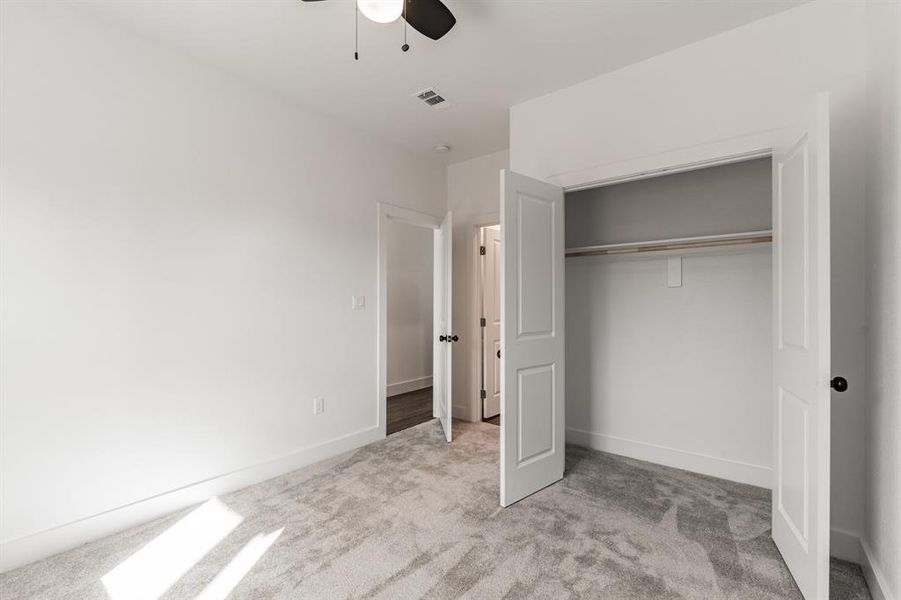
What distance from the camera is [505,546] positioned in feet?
7.16

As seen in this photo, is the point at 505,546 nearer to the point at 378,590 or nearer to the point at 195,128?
the point at 378,590

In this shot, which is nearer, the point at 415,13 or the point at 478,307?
the point at 415,13

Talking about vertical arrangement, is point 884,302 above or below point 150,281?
below

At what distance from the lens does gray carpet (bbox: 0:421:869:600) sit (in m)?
1.88

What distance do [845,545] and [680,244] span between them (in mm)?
1891

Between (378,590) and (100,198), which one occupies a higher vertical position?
(100,198)

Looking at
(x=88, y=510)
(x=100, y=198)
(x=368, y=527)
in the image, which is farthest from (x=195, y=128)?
(x=368, y=527)

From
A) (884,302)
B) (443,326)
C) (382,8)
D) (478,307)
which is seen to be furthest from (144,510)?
(884,302)

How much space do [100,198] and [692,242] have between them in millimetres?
3669

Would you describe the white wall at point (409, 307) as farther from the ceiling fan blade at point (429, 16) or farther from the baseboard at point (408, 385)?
the ceiling fan blade at point (429, 16)

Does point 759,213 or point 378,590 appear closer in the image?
point 378,590

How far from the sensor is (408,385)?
20.0 ft

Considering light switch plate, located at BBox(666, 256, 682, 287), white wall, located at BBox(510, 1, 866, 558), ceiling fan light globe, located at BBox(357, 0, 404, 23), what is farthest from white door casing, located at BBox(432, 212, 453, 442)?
ceiling fan light globe, located at BBox(357, 0, 404, 23)

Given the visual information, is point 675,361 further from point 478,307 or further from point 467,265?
point 467,265
